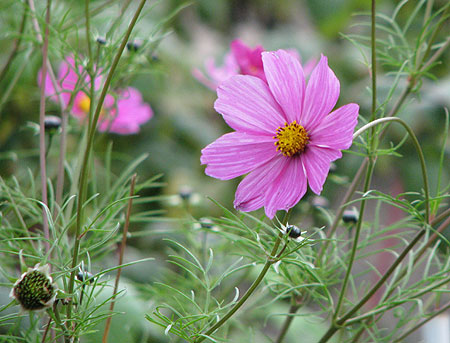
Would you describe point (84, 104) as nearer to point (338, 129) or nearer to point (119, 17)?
point (119, 17)

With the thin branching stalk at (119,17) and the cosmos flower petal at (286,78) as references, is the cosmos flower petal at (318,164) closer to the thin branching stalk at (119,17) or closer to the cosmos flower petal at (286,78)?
the cosmos flower petal at (286,78)

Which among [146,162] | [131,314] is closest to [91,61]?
[131,314]

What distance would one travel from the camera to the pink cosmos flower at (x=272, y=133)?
0.88ft

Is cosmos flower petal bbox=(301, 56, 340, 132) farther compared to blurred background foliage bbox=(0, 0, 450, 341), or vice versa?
blurred background foliage bbox=(0, 0, 450, 341)

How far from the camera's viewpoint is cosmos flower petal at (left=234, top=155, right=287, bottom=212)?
28 cm

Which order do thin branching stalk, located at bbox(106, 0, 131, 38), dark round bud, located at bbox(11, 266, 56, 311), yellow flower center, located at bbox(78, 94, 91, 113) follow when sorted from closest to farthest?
1. dark round bud, located at bbox(11, 266, 56, 311)
2. thin branching stalk, located at bbox(106, 0, 131, 38)
3. yellow flower center, located at bbox(78, 94, 91, 113)

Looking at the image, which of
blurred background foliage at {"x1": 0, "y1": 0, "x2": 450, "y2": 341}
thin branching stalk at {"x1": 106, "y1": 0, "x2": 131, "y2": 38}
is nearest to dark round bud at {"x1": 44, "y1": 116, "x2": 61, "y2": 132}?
thin branching stalk at {"x1": 106, "y1": 0, "x2": 131, "y2": 38}

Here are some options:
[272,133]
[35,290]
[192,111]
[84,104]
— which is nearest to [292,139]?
[272,133]

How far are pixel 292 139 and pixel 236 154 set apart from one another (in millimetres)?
29

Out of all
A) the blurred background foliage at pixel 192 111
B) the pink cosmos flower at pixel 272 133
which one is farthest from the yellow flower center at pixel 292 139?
the blurred background foliage at pixel 192 111

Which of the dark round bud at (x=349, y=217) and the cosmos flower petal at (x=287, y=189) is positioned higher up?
the cosmos flower petal at (x=287, y=189)

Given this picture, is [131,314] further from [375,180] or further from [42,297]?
[375,180]

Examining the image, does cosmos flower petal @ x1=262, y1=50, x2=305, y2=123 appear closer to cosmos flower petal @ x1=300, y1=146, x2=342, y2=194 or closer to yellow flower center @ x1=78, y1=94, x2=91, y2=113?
cosmos flower petal @ x1=300, y1=146, x2=342, y2=194

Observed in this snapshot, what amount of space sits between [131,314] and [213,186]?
61 cm
